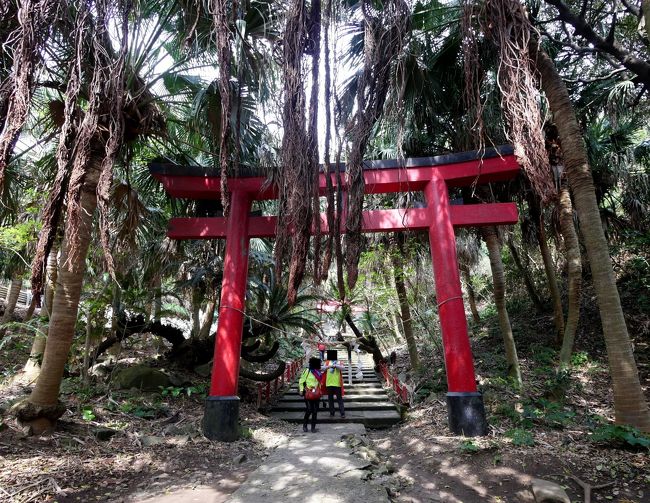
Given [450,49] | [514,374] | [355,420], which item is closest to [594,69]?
[450,49]

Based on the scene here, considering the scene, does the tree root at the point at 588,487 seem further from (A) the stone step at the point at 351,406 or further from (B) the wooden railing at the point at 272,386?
(B) the wooden railing at the point at 272,386

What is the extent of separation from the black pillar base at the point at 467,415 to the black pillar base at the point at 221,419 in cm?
326

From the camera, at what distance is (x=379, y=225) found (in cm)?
633

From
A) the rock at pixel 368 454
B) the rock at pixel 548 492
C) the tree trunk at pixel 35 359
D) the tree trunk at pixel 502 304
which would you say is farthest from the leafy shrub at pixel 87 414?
the tree trunk at pixel 502 304

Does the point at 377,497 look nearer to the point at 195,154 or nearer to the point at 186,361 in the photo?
the point at 186,361

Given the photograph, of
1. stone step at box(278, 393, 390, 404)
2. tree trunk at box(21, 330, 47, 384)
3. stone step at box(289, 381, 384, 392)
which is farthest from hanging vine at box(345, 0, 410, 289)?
stone step at box(289, 381, 384, 392)

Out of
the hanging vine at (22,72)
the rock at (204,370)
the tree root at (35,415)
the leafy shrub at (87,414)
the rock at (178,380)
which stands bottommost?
the leafy shrub at (87,414)

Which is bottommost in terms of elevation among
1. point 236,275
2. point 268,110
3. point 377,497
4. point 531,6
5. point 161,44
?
point 377,497

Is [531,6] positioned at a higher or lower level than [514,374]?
higher

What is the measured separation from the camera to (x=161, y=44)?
221 inches

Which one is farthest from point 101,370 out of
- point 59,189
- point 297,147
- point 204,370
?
point 297,147

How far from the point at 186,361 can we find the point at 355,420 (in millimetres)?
4056

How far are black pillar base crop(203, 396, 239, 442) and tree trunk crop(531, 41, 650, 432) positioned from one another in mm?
5061

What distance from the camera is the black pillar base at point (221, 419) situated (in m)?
5.66
